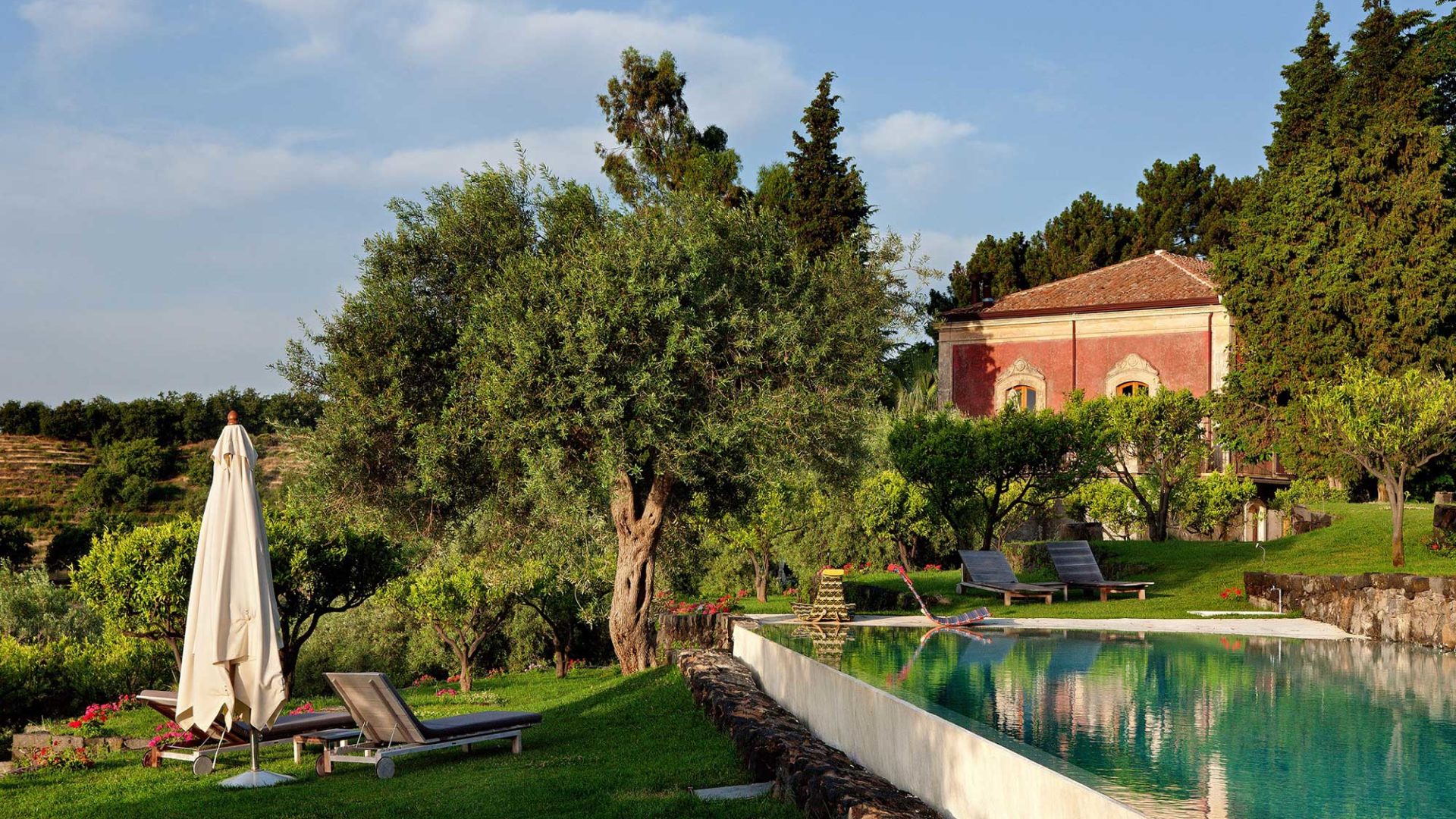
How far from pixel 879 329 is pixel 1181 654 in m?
25.7

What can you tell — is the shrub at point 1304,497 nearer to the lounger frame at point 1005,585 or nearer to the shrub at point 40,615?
the lounger frame at point 1005,585

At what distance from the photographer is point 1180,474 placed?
27.0 metres

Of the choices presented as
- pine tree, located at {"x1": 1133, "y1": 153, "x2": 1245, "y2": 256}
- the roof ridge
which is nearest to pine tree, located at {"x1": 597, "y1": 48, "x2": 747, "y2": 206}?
the roof ridge

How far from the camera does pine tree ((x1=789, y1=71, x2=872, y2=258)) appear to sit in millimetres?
40125

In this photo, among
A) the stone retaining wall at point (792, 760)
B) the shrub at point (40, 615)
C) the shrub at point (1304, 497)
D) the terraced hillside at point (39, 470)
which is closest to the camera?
the stone retaining wall at point (792, 760)

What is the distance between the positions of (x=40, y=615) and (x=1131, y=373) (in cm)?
2981

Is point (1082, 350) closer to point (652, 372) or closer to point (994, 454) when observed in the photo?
point (994, 454)

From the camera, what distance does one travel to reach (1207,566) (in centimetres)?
2197

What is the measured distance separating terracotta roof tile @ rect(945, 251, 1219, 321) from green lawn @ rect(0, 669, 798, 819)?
29122 millimetres

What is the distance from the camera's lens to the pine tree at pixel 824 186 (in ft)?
132

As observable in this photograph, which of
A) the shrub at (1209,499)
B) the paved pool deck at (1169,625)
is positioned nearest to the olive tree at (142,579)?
the paved pool deck at (1169,625)

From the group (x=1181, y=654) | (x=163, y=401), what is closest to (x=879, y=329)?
(x=1181, y=654)

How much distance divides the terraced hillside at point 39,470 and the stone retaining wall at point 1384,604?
170ft

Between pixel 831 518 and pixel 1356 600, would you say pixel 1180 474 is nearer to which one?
pixel 831 518
